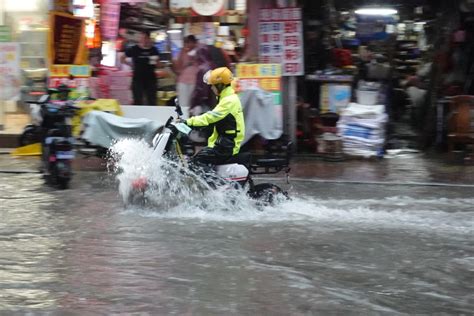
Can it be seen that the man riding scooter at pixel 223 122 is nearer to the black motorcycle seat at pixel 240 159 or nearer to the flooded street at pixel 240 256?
the black motorcycle seat at pixel 240 159

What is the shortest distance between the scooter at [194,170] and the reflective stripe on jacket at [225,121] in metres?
0.16

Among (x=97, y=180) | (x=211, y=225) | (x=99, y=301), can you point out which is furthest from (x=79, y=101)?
(x=99, y=301)

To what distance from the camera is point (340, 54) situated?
1655 cm

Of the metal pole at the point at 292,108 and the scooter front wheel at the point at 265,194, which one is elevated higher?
the metal pole at the point at 292,108

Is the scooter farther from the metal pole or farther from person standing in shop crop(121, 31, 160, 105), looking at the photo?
person standing in shop crop(121, 31, 160, 105)

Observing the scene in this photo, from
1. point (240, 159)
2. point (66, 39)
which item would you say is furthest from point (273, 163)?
point (66, 39)

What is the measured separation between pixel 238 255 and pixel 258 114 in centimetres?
658

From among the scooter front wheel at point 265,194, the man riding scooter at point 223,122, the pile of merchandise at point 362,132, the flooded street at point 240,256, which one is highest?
the man riding scooter at point 223,122

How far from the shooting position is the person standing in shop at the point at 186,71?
581 inches

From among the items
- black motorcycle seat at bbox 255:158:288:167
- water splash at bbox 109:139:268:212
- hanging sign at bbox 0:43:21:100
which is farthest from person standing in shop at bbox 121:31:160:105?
black motorcycle seat at bbox 255:158:288:167

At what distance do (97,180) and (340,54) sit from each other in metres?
7.16

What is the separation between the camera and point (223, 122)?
8938 millimetres

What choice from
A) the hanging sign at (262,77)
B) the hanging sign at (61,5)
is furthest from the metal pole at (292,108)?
the hanging sign at (61,5)

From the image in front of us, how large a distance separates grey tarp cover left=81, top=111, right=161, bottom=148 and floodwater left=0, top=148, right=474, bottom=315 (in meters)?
2.30
